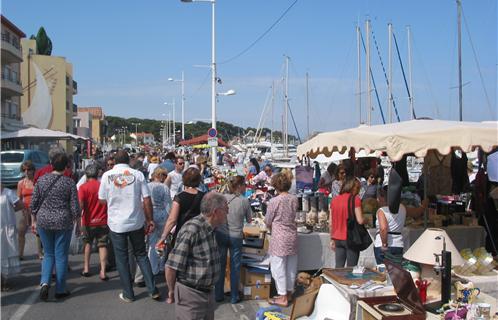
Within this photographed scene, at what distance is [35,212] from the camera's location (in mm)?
6070

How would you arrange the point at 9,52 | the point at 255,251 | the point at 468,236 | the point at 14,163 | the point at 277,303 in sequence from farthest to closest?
the point at 9,52
the point at 14,163
the point at 468,236
the point at 255,251
the point at 277,303

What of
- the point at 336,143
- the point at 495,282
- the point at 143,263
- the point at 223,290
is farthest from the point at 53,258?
the point at 495,282

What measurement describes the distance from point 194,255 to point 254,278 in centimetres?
316

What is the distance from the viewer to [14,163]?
2177 cm

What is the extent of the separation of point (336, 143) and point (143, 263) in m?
3.33

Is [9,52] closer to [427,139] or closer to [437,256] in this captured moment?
[427,139]

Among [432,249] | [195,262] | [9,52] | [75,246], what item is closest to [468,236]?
[432,249]

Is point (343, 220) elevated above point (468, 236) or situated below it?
above

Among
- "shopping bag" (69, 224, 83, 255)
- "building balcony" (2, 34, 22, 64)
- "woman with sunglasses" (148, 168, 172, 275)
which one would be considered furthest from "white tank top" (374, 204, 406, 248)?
"building balcony" (2, 34, 22, 64)

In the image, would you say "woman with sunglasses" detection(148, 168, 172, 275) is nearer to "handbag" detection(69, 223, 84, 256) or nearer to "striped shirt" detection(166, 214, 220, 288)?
"handbag" detection(69, 223, 84, 256)

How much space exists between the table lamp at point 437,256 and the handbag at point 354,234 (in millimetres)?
1563

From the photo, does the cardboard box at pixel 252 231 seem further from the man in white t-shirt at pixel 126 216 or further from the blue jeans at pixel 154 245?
the man in white t-shirt at pixel 126 216

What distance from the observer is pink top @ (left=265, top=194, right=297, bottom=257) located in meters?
6.04

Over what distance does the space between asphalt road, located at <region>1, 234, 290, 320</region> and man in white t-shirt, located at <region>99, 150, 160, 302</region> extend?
255 millimetres
